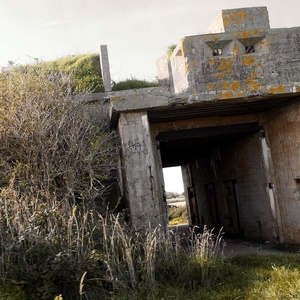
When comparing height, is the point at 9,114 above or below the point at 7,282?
above

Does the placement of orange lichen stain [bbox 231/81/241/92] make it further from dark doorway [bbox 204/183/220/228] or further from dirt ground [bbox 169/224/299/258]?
dark doorway [bbox 204/183/220/228]

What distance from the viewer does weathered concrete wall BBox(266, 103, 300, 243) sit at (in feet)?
30.6

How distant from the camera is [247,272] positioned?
6434mm

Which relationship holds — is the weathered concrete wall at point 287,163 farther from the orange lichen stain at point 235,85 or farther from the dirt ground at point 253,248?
the orange lichen stain at point 235,85

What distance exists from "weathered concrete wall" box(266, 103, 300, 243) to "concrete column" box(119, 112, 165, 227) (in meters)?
3.16

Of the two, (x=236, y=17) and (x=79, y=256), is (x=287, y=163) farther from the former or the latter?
(x=79, y=256)

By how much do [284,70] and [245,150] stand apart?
366 cm

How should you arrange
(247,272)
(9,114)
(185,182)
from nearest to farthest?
1. (247,272)
2. (9,114)
3. (185,182)

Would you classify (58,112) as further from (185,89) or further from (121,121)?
(185,89)

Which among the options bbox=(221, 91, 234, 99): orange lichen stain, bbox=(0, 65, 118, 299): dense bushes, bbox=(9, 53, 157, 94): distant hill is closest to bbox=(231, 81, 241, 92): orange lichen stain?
bbox=(221, 91, 234, 99): orange lichen stain

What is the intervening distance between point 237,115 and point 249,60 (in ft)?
7.37

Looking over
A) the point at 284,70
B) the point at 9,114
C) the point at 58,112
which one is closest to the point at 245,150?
the point at 284,70

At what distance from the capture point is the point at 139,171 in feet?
27.6

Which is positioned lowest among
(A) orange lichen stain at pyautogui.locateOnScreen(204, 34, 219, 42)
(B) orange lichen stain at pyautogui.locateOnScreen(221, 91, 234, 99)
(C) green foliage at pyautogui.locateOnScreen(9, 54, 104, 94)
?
(B) orange lichen stain at pyautogui.locateOnScreen(221, 91, 234, 99)
